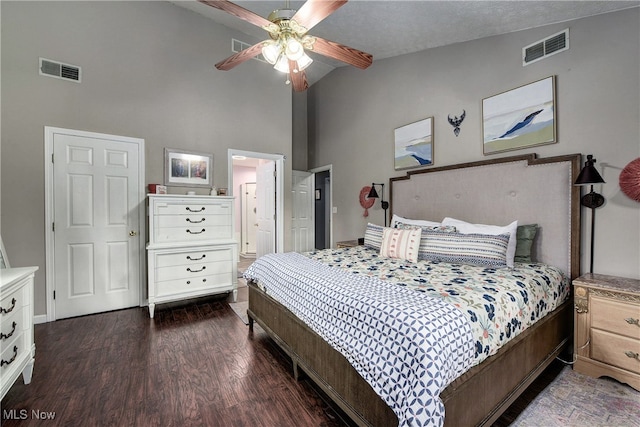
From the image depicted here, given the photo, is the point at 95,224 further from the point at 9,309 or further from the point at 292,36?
the point at 292,36

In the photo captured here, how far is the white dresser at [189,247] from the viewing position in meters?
3.12

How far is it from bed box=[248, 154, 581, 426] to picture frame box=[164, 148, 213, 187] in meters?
1.98

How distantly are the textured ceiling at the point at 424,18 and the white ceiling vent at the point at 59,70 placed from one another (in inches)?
62.4

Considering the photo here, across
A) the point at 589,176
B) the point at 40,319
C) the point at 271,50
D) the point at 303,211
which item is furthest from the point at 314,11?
the point at 303,211

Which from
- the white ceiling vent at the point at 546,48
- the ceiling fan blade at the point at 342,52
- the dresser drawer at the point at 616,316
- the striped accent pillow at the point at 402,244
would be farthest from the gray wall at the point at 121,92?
the dresser drawer at the point at 616,316

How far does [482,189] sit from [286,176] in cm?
294

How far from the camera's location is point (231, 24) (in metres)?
3.97

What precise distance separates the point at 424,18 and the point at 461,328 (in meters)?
3.00

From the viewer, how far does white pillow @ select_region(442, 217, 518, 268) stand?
2.30 m

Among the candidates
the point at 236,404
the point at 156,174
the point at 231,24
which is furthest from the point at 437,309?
the point at 231,24

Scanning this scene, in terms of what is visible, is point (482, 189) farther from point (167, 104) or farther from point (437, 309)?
point (167, 104)

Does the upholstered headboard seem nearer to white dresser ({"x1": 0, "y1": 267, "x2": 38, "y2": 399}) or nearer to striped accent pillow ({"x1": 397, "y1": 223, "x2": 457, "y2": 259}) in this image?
striped accent pillow ({"x1": 397, "y1": 223, "x2": 457, "y2": 259})

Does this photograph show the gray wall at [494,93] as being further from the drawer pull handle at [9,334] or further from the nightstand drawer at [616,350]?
the drawer pull handle at [9,334]

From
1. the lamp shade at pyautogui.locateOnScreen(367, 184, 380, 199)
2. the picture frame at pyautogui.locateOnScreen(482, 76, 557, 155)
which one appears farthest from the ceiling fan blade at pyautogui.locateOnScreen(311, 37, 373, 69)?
the lamp shade at pyautogui.locateOnScreen(367, 184, 380, 199)
